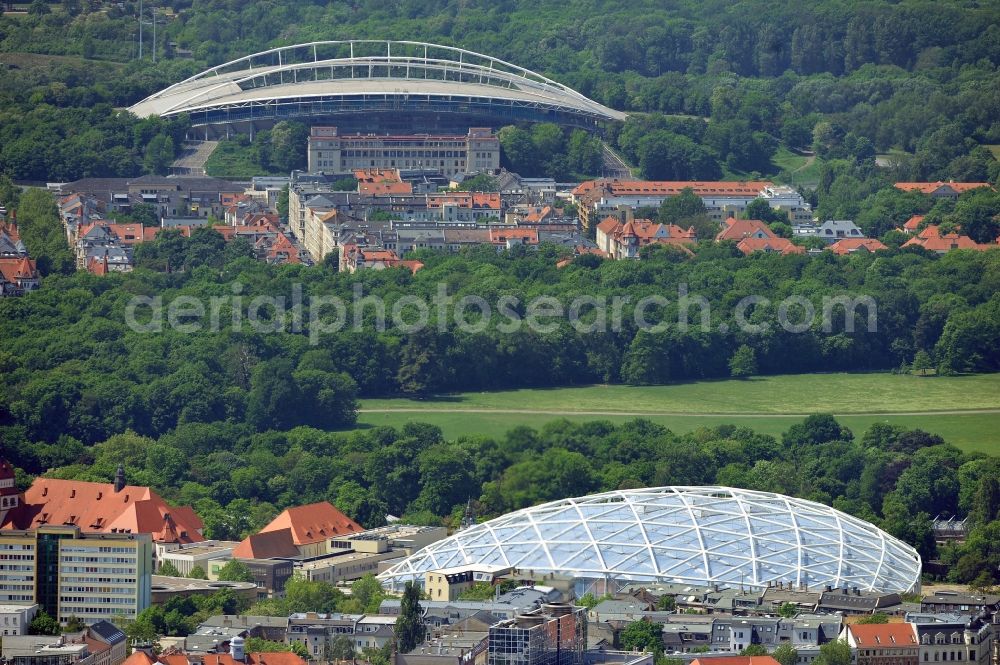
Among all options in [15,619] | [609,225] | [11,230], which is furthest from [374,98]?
[15,619]

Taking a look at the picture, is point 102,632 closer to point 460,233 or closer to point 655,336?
point 655,336

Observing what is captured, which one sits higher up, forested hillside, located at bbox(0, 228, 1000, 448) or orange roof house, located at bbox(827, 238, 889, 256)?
orange roof house, located at bbox(827, 238, 889, 256)

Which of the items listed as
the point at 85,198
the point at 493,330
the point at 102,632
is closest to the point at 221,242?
the point at 85,198

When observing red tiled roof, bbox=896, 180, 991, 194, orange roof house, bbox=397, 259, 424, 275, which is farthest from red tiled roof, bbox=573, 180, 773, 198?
orange roof house, bbox=397, 259, 424, 275

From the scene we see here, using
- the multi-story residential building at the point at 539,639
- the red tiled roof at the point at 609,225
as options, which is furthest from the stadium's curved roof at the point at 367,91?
the multi-story residential building at the point at 539,639

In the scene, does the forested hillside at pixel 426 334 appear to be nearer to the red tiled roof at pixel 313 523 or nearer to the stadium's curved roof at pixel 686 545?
the red tiled roof at pixel 313 523

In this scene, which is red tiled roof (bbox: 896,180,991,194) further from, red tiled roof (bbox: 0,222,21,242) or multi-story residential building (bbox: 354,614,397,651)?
multi-story residential building (bbox: 354,614,397,651)

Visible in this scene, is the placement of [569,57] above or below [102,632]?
above

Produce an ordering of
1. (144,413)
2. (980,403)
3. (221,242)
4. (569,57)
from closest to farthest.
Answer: (144,413) → (980,403) → (221,242) → (569,57)
